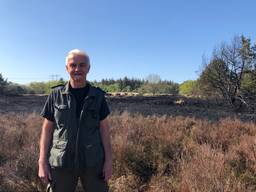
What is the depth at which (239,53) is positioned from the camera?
73.5 feet

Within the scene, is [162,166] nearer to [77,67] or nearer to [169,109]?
[77,67]

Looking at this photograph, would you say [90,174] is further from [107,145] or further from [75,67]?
[75,67]

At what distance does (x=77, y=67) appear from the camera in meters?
2.61

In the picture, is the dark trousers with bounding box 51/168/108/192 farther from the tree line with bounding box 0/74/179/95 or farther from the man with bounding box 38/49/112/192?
the tree line with bounding box 0/74/179/95

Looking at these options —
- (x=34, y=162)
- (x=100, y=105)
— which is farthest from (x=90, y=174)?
(x=34, y=162)

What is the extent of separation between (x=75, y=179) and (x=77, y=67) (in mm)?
1036

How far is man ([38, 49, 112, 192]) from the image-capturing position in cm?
259

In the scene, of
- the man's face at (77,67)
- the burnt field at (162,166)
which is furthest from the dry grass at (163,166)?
the man's face at (77,67)

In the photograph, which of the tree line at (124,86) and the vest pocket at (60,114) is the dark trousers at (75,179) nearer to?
the vest pocket at (60,114)

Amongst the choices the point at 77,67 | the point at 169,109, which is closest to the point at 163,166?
the point at 77,67

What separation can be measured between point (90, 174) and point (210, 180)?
66.5 inches

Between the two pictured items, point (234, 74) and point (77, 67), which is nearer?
point (77, 67)

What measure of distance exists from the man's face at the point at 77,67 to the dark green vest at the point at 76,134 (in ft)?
0.47

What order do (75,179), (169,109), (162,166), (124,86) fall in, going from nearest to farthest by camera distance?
(75,179)
(162,166)
(169,109)
(124,86)
